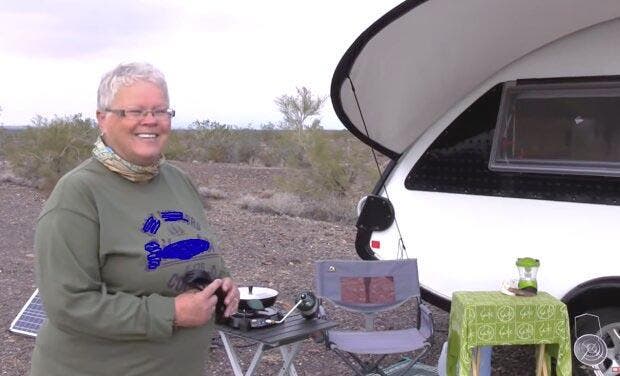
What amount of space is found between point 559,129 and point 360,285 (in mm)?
1574

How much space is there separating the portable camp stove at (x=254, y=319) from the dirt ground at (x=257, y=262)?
991 millimetres

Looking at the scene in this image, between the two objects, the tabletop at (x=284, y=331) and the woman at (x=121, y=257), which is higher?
the woman at (x=121, y=257)

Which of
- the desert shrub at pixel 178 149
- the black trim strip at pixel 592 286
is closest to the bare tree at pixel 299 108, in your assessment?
the desert shrub at pixel 178 149

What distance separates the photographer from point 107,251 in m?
2.16

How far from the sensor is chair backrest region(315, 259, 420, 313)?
4.82 meters

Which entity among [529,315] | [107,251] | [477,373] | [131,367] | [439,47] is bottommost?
[477,373]

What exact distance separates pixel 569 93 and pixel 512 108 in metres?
0.34

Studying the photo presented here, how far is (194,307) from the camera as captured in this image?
2.25 m

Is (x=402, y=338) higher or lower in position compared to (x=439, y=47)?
lower

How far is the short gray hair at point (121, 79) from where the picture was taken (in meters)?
2.22

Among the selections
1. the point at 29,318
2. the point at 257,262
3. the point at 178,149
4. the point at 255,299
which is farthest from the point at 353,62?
the point at 178,149

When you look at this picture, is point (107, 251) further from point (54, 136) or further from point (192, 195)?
point (54, 136)

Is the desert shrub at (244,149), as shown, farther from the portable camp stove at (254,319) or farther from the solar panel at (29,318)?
the portable camp stove at (254,319)

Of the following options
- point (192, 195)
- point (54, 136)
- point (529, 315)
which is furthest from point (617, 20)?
point (54, 136)
